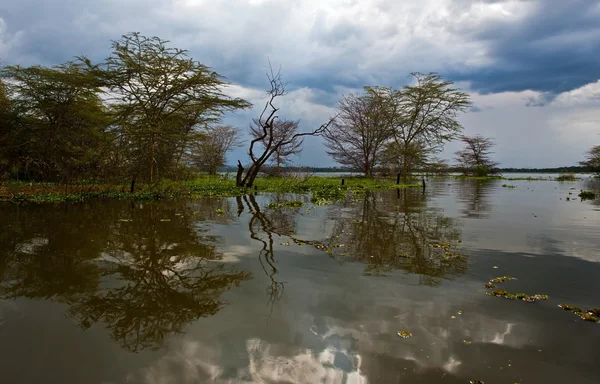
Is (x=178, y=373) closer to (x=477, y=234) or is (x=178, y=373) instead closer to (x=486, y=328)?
(x=486, y=328)

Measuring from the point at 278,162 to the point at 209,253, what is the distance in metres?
28.5

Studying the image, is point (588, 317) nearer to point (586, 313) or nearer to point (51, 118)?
point (586, 313)

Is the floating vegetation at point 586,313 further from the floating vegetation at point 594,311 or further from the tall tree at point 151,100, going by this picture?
the tall tree at point 151,100

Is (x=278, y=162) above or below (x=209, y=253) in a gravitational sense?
above

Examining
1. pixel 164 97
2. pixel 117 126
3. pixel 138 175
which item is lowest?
pixel 138 175

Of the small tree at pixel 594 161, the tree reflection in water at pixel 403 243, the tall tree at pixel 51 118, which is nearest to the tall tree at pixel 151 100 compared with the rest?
the tall tree at pixel 51 118

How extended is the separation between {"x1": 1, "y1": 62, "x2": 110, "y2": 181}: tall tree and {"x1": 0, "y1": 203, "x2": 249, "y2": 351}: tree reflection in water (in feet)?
42.4

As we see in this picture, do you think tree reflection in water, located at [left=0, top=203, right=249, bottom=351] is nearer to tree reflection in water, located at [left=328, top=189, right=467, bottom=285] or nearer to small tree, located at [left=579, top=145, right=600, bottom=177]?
tree reflection in water, located at [left=328, top=189, right=467, bottom=285]

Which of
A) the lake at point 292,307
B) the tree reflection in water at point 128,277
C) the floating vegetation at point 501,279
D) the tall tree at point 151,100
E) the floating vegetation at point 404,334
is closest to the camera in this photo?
the lake at point 292,307

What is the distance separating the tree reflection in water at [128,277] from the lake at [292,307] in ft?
0.08

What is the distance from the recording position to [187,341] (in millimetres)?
3109

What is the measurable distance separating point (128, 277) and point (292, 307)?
257 cm

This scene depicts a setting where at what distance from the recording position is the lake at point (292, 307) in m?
2.76

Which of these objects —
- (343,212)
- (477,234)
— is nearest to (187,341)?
(477,234)
